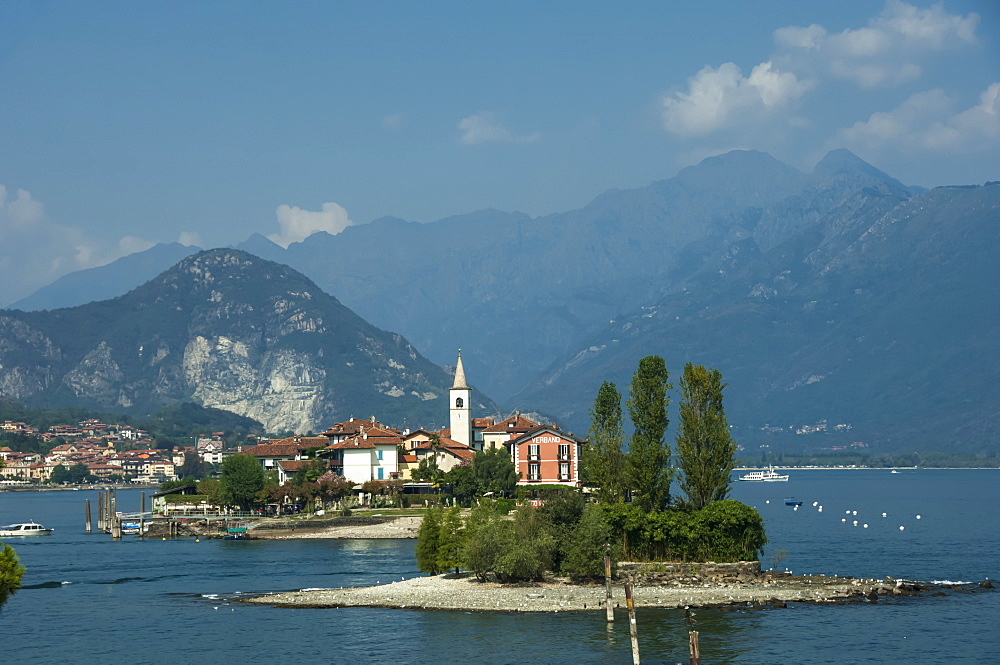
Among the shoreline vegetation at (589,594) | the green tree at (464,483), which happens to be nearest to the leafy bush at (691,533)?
the shoreline vegetation at (589,594)

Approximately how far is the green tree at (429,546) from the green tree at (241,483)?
208 ft

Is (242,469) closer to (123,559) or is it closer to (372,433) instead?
(372,433)

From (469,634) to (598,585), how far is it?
1361 cm

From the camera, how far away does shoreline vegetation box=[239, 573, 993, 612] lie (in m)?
65.6

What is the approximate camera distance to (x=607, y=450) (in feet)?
263

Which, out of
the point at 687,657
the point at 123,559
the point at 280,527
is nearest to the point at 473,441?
the point at 280,527

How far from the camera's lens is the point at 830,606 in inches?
2581

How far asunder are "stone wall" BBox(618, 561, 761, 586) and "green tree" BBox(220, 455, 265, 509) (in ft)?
248

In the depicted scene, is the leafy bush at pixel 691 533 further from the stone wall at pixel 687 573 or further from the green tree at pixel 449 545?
the green tree at pixel 449 545

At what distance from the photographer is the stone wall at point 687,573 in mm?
71500

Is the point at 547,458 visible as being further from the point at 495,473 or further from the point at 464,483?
the point at 464,483

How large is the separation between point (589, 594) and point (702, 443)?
13.9 meters

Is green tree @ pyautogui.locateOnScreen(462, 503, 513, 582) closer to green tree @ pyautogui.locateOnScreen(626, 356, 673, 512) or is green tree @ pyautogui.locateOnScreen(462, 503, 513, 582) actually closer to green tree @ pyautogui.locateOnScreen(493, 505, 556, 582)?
green tree @ pyautogui.locateOnScreen(493, 505, 556, 582)

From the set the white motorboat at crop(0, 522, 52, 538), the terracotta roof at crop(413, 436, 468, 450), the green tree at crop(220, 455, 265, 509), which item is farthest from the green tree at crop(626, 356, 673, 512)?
the white motorboat at crop(0, 522, 52, 538)
